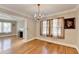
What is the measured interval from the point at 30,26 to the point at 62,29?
3.08 m

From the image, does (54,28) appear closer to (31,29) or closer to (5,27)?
(31,29)

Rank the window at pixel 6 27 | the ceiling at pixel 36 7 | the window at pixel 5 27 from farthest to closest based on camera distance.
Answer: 1. the window at pixel 6 27
2. the window at pixel 5 27
3. the ceiling at pixel 36 7

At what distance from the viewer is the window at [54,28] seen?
6.36 metres

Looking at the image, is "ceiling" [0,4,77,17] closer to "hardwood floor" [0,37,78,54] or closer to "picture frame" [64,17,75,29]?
"picture frame" [64,17,75,29]

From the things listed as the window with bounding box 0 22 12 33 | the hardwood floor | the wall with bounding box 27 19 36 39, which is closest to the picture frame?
the hardwood floor

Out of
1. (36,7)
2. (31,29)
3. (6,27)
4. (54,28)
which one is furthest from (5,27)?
(36,7)

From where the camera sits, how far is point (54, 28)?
23.1ft

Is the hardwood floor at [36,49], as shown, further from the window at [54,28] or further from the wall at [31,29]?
the wall at [31,29]

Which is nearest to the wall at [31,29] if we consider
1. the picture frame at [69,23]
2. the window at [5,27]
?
the picture frame at [69,23]

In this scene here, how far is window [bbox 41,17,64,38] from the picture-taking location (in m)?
6.36

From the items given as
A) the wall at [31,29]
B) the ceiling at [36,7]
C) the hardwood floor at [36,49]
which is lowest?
the hardwood floor at [36,49]
